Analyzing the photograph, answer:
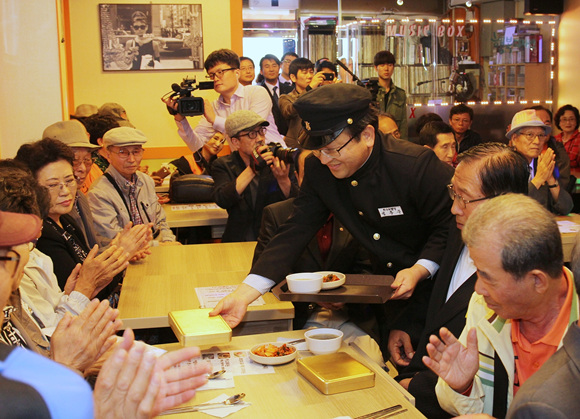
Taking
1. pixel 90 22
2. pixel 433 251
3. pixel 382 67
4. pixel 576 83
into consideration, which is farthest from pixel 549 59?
pixel 433 251

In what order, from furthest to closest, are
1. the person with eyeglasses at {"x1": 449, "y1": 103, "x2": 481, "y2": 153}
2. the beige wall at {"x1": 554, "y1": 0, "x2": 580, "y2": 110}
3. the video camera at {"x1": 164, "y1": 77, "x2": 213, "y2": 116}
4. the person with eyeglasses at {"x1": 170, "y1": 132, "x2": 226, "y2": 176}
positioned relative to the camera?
the beige wall at {"x1": 554, "y1": 0, "x2": 580, "y2": 110} < the person with eyeglasses at {"x1": 449, "y1": 103, "x2": 481, "y2": 153} < the person with eyeglasses at {"x1": 170, "y1": 132, "x2": 226, "y2": 176} < the video camera at {"x1": 164, "y1": 77, "x2": 213, "y2": 116}

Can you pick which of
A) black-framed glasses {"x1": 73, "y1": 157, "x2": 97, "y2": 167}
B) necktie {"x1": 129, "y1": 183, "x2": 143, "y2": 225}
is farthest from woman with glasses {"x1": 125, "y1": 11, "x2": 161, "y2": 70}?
necktie {"x1": 129, "y1": 183, "x2": 143, "y2": 225}

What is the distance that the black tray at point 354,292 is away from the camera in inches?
88.3

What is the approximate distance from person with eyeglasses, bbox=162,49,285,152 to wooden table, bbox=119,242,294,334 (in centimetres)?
197

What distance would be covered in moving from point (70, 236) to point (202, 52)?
172 inches

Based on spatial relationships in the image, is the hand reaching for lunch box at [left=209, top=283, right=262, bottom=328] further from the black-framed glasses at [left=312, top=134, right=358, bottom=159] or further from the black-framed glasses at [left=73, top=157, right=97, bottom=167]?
the black-framed glasses at [left=73, top=157, right=97, bottom=167]

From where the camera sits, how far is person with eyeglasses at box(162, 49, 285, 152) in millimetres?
5547

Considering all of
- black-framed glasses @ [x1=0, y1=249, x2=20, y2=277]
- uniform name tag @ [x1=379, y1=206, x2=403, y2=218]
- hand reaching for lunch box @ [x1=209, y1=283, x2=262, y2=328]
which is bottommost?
hand reaching for lunch box @ [x1=209, y1=283, x2=262, y2=328]

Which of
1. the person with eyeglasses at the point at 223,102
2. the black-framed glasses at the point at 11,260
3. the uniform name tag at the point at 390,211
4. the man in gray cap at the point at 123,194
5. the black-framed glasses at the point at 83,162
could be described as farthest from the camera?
the person with eyeglasses at the point at 223,102

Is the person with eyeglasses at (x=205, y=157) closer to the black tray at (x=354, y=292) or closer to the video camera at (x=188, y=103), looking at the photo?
the video camera at (x=188, y=103)

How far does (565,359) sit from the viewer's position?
126 centimetres

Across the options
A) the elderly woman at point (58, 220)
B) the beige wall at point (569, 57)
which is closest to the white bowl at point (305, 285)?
the elderly woman at point (58, 220)

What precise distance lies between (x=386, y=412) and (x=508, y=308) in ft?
1.43

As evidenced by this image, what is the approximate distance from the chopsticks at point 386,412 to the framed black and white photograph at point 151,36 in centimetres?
608
